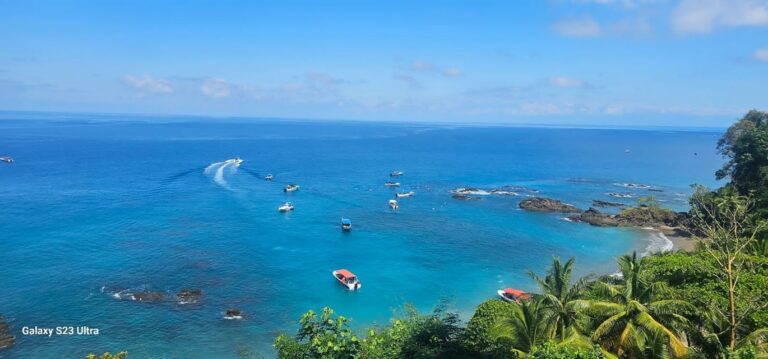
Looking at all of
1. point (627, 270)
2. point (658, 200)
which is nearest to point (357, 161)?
point (658, 200)

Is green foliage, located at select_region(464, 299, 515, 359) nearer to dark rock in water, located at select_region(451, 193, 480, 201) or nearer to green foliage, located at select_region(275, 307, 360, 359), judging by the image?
green foliage, located at select_region(275, 307, 360, 359)

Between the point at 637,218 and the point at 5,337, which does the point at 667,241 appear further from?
the point at 5,337

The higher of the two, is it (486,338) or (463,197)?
(486,338)

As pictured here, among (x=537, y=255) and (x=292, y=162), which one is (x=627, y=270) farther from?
(x=292, y=162)

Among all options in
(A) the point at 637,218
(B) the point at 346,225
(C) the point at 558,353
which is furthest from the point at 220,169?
(C) the point at 558,353

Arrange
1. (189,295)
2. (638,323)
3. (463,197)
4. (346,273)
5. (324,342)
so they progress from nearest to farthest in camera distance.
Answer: (324,342) < (638,323) < (189,295) < (346,273) < (463,197)

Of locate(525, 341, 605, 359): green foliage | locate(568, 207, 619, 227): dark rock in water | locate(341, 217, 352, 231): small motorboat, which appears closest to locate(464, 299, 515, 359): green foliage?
locate(525, 341, 605, 359): green foliage

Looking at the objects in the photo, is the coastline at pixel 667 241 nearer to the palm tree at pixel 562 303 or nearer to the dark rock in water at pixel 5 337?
the palm tree at pixel 562 303

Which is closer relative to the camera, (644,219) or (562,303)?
(562,303)
